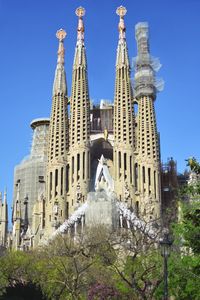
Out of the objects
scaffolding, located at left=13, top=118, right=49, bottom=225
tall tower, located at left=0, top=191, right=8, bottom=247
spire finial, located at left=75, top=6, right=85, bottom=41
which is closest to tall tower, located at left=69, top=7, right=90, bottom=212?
spire finial, located at left=75, top=6, right=85, bottom=41

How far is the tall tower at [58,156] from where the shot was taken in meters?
64.1

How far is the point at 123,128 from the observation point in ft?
219

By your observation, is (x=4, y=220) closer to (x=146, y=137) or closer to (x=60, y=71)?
(x=60, y=71)

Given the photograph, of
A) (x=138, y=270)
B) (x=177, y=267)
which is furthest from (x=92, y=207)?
(x=177, y=267)

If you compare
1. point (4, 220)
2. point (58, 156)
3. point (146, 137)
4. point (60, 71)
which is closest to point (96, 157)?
point (58, 156)

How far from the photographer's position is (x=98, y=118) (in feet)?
250

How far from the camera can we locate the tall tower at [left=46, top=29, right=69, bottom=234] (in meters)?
64.1

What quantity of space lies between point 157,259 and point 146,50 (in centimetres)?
4819

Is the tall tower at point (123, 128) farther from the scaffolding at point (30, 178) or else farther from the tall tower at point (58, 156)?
the scaffolding at point (30, 178)

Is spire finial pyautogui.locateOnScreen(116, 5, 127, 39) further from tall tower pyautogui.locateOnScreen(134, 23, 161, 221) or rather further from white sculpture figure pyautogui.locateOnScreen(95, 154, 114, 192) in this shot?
white sculpture figure pyautogui.locateOnScreen(95, 154, 114, 192)

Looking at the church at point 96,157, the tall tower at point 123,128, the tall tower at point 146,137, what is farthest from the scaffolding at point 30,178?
the tall tower at point 146,137

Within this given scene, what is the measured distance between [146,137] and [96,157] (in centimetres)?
1003

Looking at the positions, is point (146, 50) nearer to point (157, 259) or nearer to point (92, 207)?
point (92, 207)

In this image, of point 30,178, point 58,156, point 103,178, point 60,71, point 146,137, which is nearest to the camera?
point 146,137
